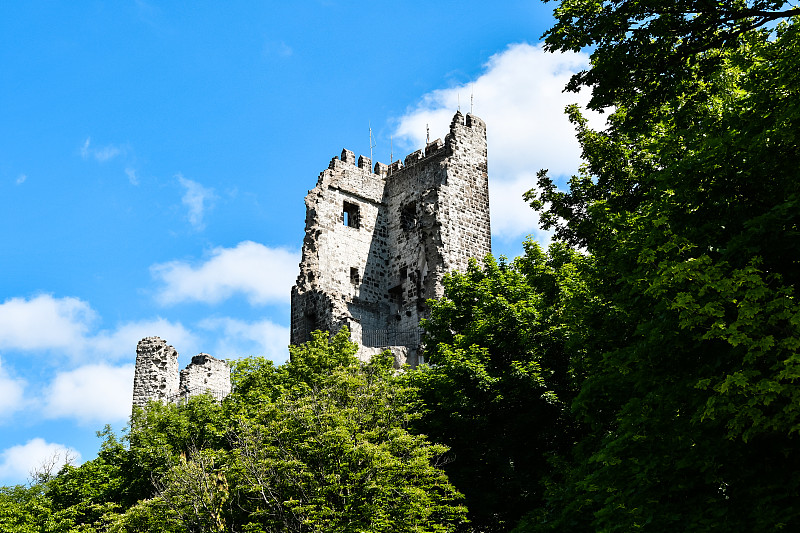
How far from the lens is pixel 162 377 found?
111 feet

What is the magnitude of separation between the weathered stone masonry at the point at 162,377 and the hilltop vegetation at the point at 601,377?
5980 mm

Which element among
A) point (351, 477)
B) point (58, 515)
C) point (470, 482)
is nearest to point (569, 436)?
point (470, 482)

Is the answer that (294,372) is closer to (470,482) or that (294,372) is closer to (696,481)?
(470,482)

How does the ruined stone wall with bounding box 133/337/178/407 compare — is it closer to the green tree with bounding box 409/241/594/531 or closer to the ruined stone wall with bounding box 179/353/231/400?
the ruined stone wall with bounding box 179/353/231/400

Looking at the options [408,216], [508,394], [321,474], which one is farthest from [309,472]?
[408,216]

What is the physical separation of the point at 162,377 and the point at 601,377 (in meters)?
24.1

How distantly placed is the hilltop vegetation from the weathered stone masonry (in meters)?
5.98

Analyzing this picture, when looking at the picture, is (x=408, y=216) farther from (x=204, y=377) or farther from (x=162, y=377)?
(x=162, y=377)

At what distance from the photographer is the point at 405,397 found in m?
21.3

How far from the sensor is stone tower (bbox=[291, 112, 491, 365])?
1310 inches

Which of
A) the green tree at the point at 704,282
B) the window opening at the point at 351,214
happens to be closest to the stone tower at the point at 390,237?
the window opening at the point at 351,214

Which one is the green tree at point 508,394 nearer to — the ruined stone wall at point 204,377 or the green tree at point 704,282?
the green tree at point 704,282

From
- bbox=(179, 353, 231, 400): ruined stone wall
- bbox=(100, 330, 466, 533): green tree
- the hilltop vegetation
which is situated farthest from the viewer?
bbox=(179, 353, 231, 400): ruined stone wall

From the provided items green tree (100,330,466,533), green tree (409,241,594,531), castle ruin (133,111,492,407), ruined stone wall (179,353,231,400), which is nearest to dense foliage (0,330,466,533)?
green tree (100,330,466,533)
